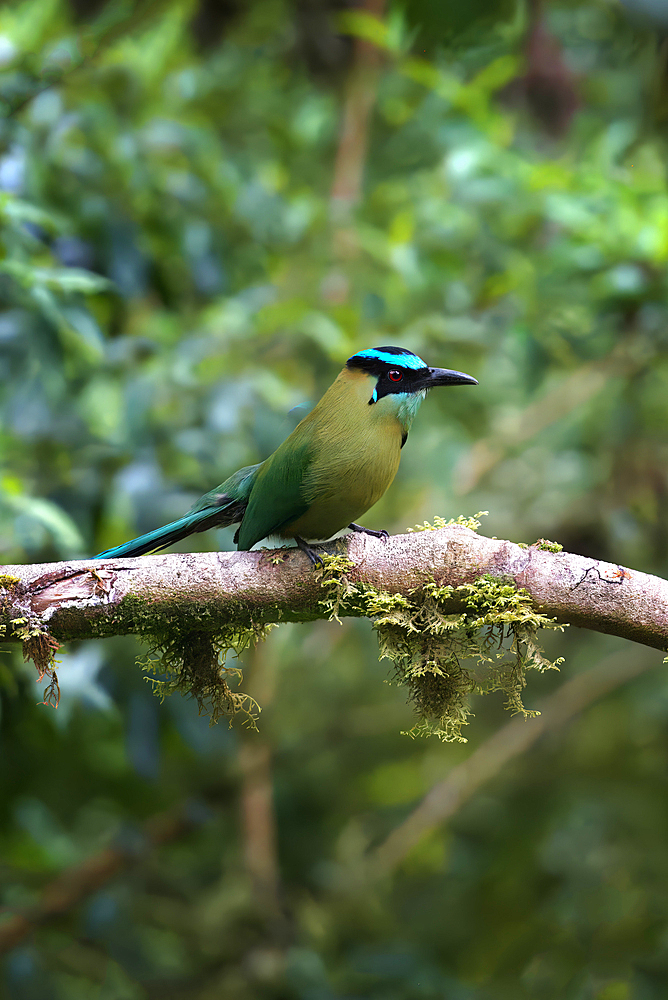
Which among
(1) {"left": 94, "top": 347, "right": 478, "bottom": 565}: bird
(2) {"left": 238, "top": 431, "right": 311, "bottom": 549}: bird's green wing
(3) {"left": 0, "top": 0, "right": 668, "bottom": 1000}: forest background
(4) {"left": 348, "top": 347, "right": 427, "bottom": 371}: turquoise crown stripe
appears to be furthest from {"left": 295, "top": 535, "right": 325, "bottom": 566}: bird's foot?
(3) {"left": 0, "top": 0, "right": 668, "bottom": 1000}: forest background

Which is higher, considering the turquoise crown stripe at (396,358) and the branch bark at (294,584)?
the turquoise crown stripe at (396,358)

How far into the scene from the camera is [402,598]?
74.4 inches

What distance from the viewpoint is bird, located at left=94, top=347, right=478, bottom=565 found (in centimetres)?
206

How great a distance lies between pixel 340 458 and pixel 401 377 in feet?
0.92

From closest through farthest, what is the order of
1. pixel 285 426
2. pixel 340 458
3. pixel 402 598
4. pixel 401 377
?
pixel 402 598 → pixel 340 458 → pixel 401 377 → pixel 285 426

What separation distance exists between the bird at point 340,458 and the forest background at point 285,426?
2.09 ft

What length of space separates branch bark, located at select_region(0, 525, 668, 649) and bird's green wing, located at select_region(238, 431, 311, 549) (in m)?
0.13

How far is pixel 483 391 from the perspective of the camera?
161 inches

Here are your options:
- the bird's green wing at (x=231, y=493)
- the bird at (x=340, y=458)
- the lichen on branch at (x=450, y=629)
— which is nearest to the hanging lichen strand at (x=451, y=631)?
the lichen on branch at (x=450, y=629)

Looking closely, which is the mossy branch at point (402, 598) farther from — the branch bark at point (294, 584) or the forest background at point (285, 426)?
the forest background at point (285, 426)

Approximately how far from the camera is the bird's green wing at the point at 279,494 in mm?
2076

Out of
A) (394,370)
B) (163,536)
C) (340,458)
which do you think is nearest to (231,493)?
(163,536)

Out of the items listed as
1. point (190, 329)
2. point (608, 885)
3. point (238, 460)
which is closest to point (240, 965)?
point (608, 885)

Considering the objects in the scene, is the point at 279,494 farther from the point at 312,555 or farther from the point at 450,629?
the point at 450,629
